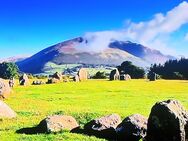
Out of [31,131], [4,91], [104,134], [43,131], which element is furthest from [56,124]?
[4,91]

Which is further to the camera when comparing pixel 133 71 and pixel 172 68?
pixel 172 68

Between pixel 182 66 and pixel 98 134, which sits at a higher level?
pixel 182 66

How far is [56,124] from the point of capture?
29938 mm

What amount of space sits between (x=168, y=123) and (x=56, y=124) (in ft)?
27.2

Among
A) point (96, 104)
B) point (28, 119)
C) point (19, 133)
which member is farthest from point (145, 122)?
point (96, 104)

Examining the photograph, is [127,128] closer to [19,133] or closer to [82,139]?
[82,139]

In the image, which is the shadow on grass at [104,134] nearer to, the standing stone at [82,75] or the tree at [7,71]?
the standing stone at [82,75]

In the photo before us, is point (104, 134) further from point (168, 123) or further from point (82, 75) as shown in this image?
point (82, 75)

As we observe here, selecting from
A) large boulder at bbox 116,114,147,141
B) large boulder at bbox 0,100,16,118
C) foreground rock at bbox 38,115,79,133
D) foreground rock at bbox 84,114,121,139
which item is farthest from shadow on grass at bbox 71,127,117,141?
large boulder at bbox 0,100,16,118

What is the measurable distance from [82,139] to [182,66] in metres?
135

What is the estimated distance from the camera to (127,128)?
28750mm


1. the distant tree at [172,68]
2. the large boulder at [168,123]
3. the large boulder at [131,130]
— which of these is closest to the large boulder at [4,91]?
the large boulder at [131,130]

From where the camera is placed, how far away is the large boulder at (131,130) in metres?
28.8

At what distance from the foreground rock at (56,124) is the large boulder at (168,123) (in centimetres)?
641
